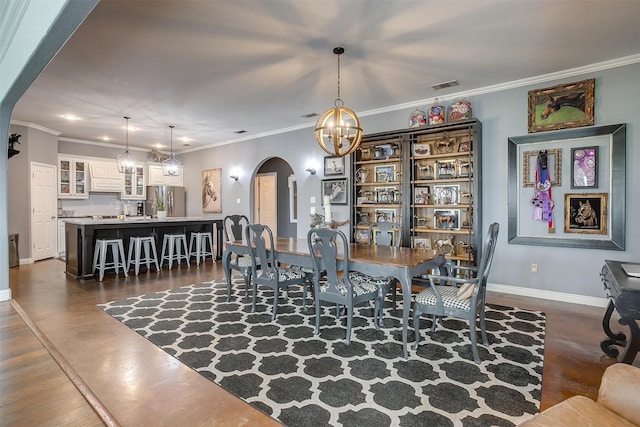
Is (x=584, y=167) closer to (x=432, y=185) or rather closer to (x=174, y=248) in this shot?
(x=432, y=185)

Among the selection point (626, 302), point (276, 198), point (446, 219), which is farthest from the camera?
point (276, 198)

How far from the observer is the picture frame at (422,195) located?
488 cm

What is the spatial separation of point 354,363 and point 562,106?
388cm

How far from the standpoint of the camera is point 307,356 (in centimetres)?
256

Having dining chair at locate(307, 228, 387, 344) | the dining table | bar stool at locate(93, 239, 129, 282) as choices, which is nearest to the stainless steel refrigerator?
bar stool at locate(93, 239, 129, 282)

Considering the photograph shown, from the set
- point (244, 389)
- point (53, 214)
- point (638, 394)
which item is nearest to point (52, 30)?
point (244, 389)

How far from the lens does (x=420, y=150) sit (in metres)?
4.82

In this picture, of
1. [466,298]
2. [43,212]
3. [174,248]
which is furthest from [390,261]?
[43,212]

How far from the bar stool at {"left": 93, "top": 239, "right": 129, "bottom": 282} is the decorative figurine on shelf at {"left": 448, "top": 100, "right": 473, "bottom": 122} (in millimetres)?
5458

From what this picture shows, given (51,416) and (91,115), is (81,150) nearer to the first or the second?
(91,115)

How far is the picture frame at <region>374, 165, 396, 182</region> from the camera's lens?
527 centimetres

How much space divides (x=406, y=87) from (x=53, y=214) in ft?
24.9

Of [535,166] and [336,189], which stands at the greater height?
[535,166]

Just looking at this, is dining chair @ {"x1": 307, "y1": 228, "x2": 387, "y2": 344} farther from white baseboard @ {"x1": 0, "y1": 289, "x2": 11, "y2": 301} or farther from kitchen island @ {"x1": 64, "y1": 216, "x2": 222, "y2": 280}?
kitchen island @ {"x1": 64, "y1": 216, "x2": 222, "y2": 280}
